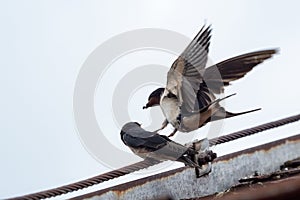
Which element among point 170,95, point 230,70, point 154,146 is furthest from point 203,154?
point 230,70

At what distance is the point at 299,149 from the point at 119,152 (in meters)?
0.87

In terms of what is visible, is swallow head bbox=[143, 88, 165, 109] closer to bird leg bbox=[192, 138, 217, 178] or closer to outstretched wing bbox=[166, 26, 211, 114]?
outstretched wing bbox=[166, 26, 211, 114]

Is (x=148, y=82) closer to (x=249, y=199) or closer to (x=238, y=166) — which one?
(x=238, y=166)

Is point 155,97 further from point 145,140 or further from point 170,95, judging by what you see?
point 145,140

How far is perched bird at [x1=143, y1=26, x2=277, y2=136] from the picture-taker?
207 cm

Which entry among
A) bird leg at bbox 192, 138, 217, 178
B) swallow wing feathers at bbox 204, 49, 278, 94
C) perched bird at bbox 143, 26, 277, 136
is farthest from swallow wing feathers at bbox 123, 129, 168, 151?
swallow wing feathers at bbox 204, 49, 278, 94

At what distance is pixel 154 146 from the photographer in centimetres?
167

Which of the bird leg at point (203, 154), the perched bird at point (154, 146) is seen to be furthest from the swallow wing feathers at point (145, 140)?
the bird leg at point (203, 154)

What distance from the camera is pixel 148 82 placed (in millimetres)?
2371

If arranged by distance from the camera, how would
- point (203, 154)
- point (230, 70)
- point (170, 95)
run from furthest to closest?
point (230, 70) → point (170, 95) → point (203, 154)

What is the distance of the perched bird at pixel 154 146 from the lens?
1.61 metres

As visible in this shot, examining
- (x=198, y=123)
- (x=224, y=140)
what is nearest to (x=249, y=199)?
(x=224, y=140)

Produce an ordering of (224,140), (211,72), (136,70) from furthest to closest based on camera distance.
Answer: (136,70) < (211,72) < (224,140)

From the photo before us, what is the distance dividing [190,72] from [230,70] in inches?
8.5
